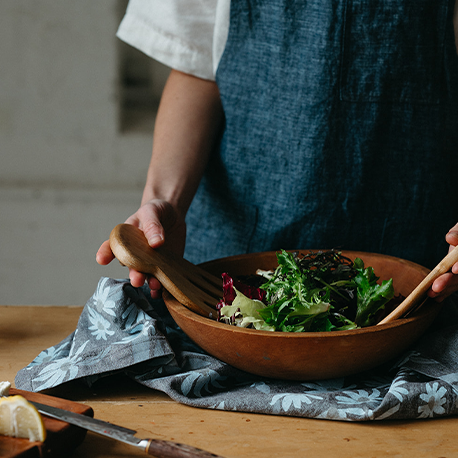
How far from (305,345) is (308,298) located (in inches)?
5.0

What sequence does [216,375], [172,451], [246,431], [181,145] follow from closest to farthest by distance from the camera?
[172,451]
[246,431]
[216,375]
[181,145]

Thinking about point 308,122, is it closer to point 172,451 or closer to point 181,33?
point 181,33

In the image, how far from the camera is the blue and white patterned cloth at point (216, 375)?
2.21 feet

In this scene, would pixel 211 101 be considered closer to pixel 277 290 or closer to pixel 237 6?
pixel 237 6

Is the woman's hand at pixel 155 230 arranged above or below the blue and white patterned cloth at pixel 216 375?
above

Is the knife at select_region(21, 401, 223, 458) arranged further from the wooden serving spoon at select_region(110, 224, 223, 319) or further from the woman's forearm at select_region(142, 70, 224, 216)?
the woman's forearm at select_region(142, 70, 224, 216)

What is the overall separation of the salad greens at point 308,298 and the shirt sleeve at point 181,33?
0.66 meters

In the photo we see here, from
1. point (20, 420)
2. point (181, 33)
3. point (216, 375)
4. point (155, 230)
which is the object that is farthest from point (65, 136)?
point (20, 420)

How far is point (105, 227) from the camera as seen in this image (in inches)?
118

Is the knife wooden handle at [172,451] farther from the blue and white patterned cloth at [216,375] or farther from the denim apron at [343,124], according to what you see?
the denim apron at [343,124]

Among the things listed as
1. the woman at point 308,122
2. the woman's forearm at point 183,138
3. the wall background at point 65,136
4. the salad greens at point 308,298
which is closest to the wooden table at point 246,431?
the salad greens at point 308,298

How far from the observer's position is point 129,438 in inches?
21.7

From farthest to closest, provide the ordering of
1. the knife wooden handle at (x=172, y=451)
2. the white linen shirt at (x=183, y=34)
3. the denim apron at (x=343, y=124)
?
1. the white linen shirt at (x=183, y=34)
2. the denim apron at (x=343, y=124)
3. the knife wooden handle at (x=172, y=451)

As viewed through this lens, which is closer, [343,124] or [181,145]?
[343,124]
